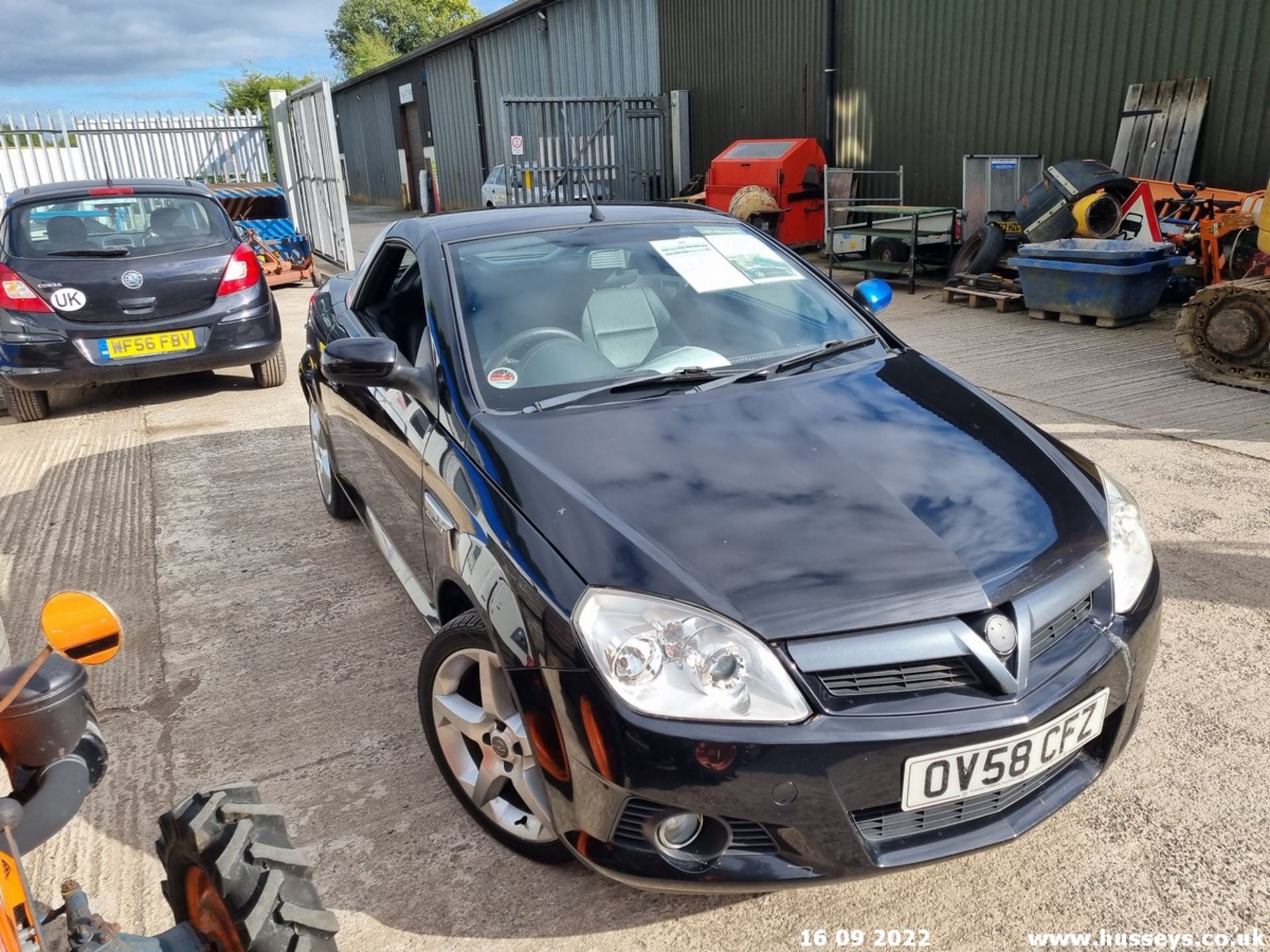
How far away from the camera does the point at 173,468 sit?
19.1 ft

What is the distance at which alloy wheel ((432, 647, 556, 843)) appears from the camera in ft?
7.39

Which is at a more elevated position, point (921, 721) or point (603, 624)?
point (603, 624)

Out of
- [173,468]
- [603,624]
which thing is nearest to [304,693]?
[603,624]

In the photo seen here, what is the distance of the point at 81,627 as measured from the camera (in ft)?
4.64

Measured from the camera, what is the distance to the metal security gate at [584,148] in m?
16.1

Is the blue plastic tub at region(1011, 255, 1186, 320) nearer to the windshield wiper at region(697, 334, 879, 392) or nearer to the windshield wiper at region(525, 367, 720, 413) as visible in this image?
the windshield wiper at region(697, 334, 879, 392)

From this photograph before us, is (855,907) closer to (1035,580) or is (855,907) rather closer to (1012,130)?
(1035,580)

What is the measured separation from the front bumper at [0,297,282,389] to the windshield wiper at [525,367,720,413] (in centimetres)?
508

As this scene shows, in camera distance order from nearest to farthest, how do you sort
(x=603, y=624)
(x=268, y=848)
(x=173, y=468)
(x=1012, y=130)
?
(x=268, y=848) < (x=603, y=624) < (x=173, y=468) < (x=1012, y=130)

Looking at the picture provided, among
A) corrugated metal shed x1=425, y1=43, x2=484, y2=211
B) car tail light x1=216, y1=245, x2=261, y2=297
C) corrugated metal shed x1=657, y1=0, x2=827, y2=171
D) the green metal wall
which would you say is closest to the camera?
car tail light x1=216, y1=245, x2=261, y2=297

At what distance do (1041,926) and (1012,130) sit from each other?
1136 centimetres

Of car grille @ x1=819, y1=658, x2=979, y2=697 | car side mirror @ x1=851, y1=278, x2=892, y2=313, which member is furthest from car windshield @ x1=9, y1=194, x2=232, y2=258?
car grille @ x1=819, y1=658, x2=979, y2=697

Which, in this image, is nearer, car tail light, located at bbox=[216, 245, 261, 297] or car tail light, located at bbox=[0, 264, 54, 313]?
car tail light, located at bbox=[0, 264, 54, 313]

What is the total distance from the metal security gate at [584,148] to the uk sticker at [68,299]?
9658 mm
